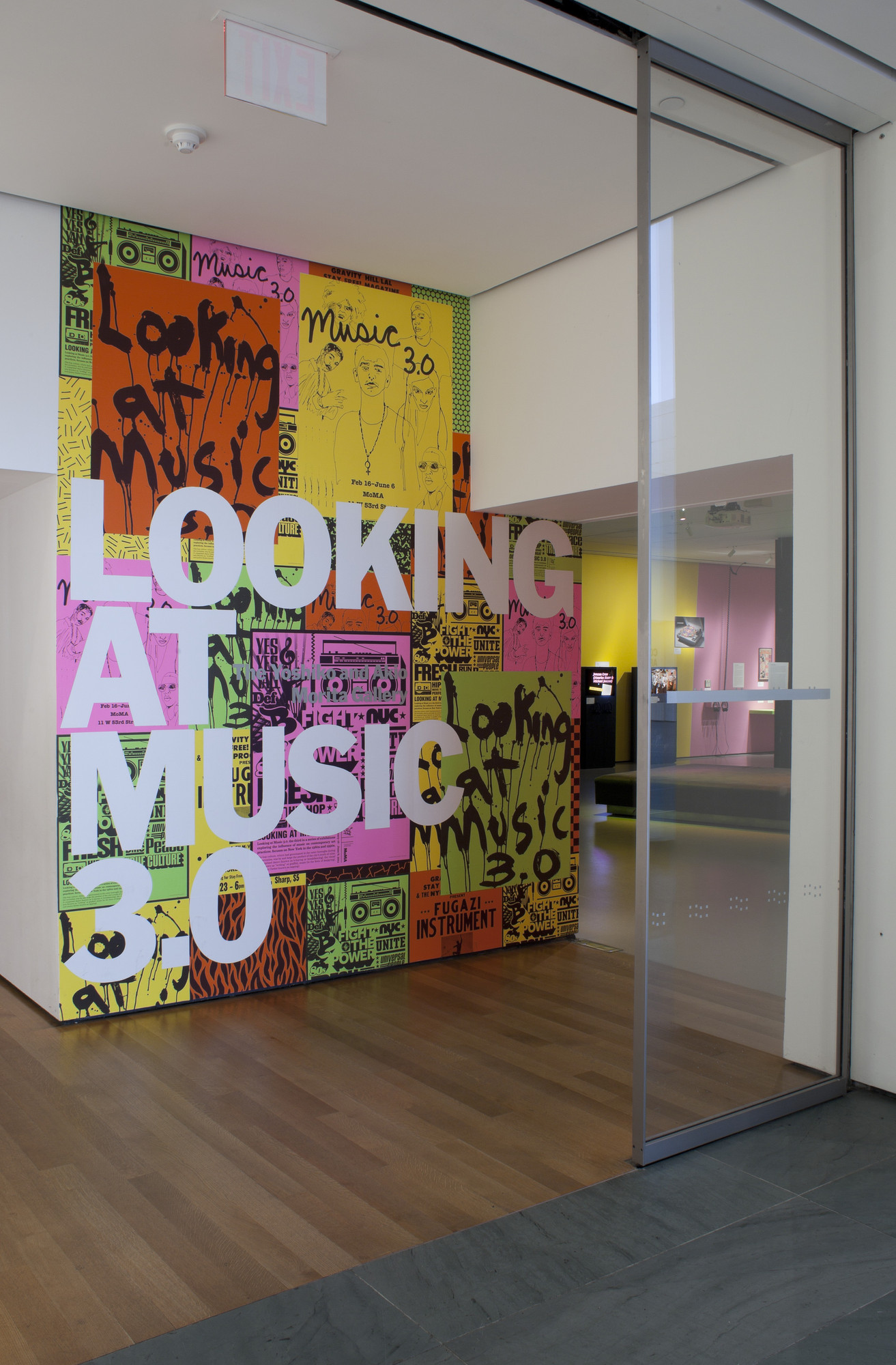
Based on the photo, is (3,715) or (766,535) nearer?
(766,535)

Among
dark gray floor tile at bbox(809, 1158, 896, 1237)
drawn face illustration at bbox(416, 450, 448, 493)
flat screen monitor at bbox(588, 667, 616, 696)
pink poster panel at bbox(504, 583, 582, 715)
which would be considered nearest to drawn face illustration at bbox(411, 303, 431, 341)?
drawn face illustration at bbox(416, 450, 448, 493)

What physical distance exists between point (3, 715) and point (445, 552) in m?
2.33

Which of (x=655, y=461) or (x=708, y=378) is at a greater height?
(x=708, y=378)

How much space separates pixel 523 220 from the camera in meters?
4.53

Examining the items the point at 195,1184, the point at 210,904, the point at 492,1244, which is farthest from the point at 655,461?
the point at 210,904

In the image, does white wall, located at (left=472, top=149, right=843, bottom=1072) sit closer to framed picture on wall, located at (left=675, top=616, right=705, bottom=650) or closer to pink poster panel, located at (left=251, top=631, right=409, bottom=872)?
framed picture on wall, located at (left=675, top=616, right=705, bottom=650)

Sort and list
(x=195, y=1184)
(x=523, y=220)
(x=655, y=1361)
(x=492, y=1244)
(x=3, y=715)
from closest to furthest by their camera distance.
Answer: (x=655, y=1361), (x=492, y=1244), (x=195, y=1184), (x=523, y=220), (x=3, y=715)

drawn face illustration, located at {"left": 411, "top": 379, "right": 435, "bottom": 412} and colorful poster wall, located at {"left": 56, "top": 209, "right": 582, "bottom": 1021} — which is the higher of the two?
drawn face illustration, located at {"left": 411, "top": 379, "right": 435, "bottom": 412}

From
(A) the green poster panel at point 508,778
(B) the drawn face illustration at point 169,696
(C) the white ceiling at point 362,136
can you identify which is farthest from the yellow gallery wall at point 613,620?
(B) the drawn face illustration at point 169,696

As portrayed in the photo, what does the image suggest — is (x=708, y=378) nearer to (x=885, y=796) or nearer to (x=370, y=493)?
(x=885, y=796)

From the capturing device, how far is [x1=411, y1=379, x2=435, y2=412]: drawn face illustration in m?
5.46

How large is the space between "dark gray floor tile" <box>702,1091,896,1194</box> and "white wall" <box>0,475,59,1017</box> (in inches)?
111

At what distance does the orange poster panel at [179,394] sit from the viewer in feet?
14.9

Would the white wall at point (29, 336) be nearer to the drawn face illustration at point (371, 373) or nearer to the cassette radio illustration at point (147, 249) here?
the cassette radio illustration at point (147, 249)
